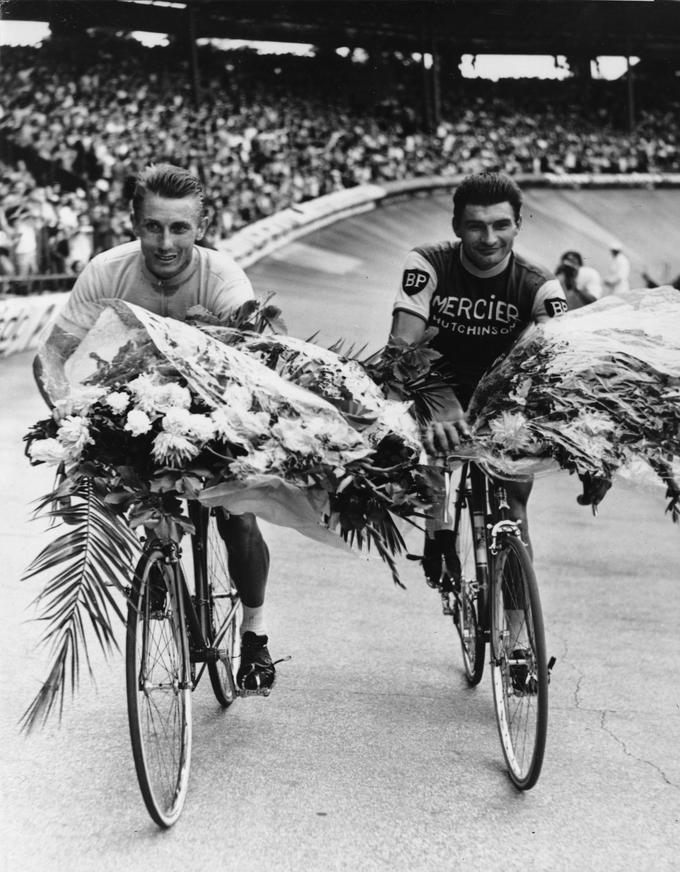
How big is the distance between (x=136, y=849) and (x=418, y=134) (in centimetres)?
768

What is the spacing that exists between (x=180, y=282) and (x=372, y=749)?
6.02 ft

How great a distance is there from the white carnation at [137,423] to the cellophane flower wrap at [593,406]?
1.08m

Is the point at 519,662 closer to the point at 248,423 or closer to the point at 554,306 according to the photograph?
the point at 248,423

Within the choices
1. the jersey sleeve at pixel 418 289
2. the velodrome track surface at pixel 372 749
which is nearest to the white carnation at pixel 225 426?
the velodrome track surface at pixel 372 749

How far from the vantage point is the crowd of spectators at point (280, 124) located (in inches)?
332

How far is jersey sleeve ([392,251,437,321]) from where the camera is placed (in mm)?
4188

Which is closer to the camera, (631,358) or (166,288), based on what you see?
(631,358)

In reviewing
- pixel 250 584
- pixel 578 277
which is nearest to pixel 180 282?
pixel 250 584

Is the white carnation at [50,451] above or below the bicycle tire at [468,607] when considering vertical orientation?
above

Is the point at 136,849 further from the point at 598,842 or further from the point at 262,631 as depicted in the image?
the point at 598,842

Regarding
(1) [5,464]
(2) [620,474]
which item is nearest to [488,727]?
(2) [620,474]

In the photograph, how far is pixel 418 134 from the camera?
950 cm

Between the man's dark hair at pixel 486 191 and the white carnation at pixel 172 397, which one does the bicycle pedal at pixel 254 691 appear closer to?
the white carnation at pixel 172 397

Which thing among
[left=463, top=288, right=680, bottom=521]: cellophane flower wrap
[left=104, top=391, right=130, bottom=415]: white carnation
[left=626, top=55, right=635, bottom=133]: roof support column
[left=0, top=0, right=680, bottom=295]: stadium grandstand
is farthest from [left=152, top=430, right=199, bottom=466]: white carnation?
[left=626, top=55, right=635, bottom=133]: roof support column
